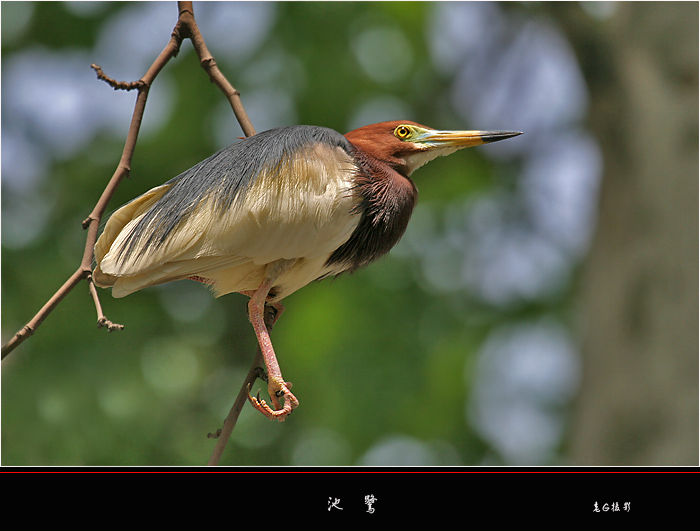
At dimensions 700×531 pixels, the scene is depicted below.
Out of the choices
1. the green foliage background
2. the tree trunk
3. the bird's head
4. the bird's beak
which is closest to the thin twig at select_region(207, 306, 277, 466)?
the bird's head

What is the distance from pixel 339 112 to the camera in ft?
19.1

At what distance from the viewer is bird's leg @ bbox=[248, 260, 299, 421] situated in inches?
70.5

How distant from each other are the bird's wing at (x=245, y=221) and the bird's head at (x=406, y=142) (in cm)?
21

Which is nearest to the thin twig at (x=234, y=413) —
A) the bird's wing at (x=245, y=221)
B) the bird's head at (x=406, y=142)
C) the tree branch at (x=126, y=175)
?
the tree branch at (x=126, y=175)

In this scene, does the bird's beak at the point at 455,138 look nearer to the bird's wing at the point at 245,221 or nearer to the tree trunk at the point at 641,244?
the bird's wing at the point at 245,221

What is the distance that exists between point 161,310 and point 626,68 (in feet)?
14.5

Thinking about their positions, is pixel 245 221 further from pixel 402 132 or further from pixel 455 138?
pixel 455 138

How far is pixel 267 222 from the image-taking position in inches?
70.6

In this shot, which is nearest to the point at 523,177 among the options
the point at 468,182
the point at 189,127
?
the point at 468,182

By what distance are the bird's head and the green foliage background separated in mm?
3199

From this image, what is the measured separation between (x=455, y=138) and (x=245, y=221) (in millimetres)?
751

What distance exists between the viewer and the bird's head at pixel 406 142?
2.09 meters
